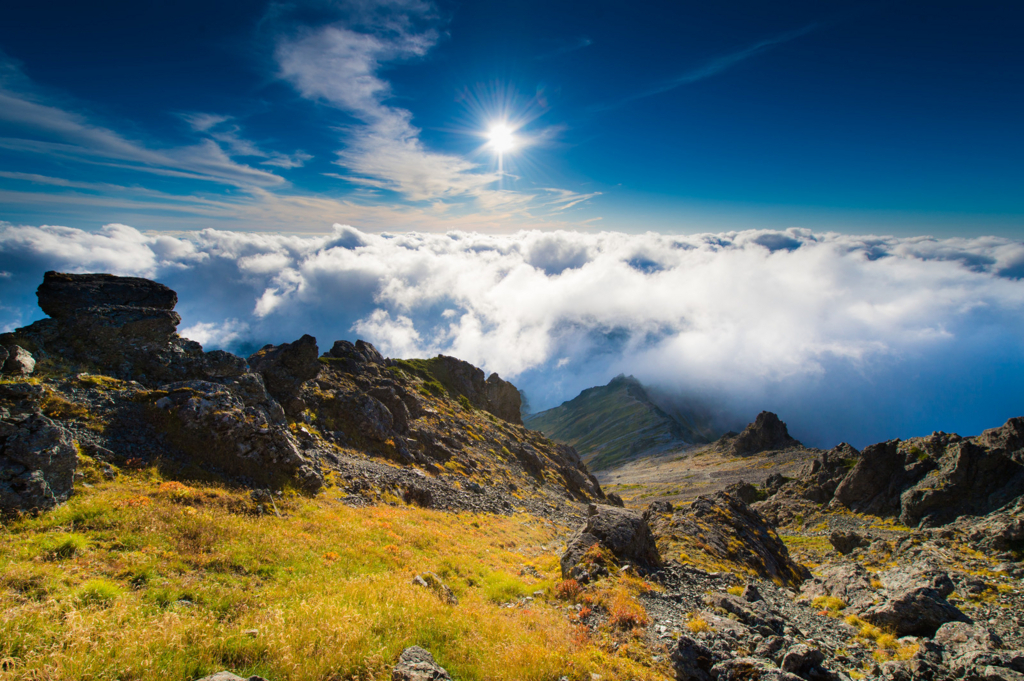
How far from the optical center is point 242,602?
1003cm

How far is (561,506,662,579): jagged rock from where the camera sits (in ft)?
71.0

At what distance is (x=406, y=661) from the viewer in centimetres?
862

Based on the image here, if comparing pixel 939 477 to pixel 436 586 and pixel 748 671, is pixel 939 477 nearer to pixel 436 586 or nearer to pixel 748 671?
pixel 748 671

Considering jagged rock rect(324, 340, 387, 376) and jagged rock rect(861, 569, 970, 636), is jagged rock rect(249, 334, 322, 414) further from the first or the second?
jagged rock rect(861, 569, 970, 636)

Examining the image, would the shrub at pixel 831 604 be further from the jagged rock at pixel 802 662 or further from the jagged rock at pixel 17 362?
the jagged rock at pixel 17 362

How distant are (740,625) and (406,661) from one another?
13158 millimetres

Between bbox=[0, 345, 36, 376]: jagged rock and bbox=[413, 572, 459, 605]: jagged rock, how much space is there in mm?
23465

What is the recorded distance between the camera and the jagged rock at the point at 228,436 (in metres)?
20.2

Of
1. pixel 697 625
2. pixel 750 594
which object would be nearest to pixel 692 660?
pixel 697 625

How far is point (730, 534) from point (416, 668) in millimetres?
30341

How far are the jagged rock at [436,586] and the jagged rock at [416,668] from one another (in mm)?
4490

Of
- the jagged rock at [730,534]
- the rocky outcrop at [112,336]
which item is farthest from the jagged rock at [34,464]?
the jagged rock at [730,534]

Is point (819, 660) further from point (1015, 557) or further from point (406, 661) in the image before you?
point (1015, 557)

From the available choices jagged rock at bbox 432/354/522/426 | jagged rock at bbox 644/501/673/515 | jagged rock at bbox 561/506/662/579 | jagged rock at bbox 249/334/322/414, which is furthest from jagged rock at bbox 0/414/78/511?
jagged rock at bbox 432/354/522/426
